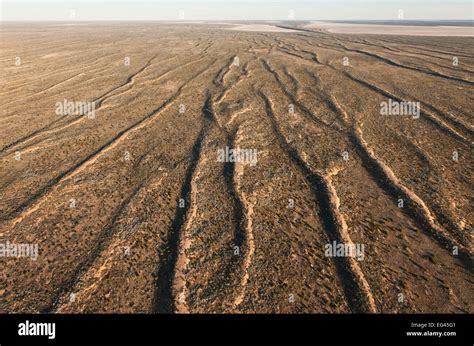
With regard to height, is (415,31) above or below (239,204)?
above

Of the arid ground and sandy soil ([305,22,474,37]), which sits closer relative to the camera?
the arid ground

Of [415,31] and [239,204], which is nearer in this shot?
[239,204]

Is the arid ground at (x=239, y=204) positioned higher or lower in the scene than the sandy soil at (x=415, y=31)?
lower

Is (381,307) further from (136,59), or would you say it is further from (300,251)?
(136,59)

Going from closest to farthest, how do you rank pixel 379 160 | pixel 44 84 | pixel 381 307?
pixel 381 307, pixel 379 160, pixel 44 84

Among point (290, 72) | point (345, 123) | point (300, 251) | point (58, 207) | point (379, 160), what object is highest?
point (290, 72)

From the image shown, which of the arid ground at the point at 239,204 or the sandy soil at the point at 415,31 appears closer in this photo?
the arid ground at the point at 239,204

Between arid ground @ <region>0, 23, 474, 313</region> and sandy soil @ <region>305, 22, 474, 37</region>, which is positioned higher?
sandy soil @ <region>305, 22, 474, 37</region>

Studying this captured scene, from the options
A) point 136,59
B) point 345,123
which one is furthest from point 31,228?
point 136,59
